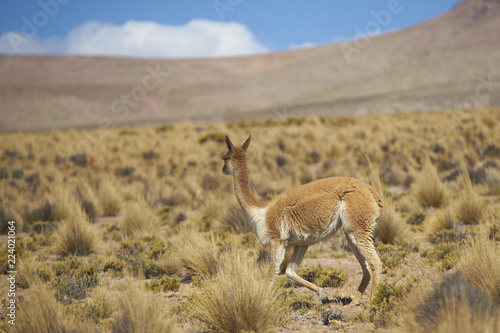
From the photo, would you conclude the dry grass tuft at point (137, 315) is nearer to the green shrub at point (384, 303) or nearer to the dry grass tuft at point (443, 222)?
the green shrub at point (384, 303)

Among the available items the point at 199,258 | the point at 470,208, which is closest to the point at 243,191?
the point at 199,258

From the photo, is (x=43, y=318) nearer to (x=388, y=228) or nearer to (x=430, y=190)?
(x=388, y=228)

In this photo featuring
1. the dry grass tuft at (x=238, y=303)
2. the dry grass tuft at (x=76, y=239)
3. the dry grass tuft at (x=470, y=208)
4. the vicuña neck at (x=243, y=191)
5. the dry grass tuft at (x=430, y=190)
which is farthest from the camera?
the dry grass tuft at (x=430, y=190)

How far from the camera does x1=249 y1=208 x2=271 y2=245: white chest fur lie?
475 centimetres

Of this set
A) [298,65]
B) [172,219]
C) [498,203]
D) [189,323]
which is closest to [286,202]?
[189,323]

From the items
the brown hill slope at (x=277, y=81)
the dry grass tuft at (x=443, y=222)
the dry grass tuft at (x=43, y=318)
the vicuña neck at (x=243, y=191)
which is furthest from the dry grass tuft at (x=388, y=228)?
the brown hill slope at (x=277, y=81)

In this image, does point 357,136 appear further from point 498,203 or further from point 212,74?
point 212,74

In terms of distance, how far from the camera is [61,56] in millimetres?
100062

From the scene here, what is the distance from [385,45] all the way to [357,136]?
2965 inches

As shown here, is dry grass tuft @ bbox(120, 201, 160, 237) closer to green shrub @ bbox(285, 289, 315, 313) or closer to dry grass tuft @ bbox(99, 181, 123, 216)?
dry grass tuft @ bbox(99, 181, 123, 216)

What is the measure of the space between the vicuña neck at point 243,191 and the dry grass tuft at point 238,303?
36.7 inches

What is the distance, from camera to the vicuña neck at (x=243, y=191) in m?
4.95

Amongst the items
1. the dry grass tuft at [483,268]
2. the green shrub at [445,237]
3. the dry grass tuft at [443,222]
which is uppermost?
the dry grass tuft at [443,222]

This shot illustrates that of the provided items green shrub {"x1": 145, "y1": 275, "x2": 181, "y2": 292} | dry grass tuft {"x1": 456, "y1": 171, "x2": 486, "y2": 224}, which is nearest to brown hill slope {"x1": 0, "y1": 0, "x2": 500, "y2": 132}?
dry grass tuft {"x1": 456, "y1": 171, "x2": 486, "y2": 224}
